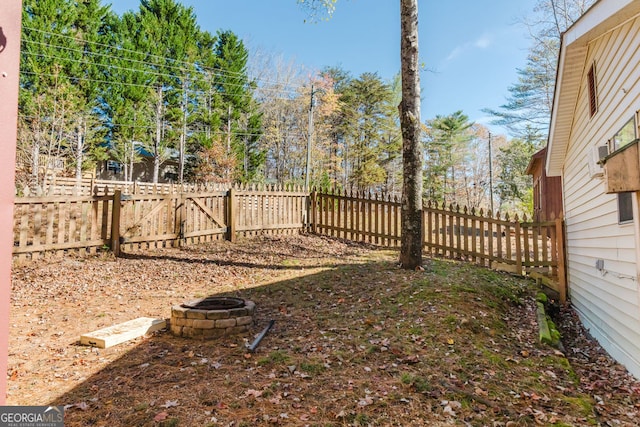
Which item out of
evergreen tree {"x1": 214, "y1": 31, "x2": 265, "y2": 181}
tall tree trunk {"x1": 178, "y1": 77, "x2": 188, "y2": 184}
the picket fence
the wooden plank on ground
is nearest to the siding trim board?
the picket fence

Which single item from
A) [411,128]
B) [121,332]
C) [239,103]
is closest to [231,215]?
[411,128]

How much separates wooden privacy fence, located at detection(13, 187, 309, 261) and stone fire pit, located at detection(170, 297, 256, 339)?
4583mm

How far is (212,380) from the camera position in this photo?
302 centimetres

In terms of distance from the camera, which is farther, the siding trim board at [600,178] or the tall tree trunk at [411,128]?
the tall tree trunk at [411,128]

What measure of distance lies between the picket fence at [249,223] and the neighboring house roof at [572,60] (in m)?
1.72

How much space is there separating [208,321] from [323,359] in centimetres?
148

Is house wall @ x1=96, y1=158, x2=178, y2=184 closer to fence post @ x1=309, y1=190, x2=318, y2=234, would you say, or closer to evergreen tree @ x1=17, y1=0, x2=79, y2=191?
evergreen tree @ x1=17, y1=0, x2=79, y2=191

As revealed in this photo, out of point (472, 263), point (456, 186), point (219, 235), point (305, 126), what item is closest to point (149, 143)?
point (305, 126)

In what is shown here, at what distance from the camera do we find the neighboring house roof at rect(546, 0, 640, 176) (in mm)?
3644

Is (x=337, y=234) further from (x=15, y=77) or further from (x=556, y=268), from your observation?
(x=15, y=77)

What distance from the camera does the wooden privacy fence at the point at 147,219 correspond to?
→ 6727 millimetres

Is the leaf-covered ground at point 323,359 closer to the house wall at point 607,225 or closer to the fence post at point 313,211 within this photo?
the house wall at point 607,225

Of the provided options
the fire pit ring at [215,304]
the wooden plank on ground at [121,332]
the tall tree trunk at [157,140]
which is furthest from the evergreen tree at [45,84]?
the fire pit ring at [215,304]

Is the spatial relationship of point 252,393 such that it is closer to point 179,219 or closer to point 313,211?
point 179,219
